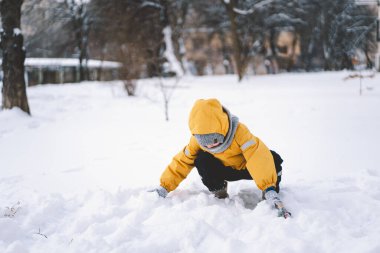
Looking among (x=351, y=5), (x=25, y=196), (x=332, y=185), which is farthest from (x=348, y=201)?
(x=351, y=5)

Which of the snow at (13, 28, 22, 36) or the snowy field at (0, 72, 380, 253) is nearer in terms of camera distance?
the snowy field at (0, 72, 380, 253)

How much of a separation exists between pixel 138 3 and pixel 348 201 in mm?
18609

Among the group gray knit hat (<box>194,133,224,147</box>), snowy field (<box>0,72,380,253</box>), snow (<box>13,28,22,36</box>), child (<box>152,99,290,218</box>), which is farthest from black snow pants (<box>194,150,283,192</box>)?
snow (<box>13,28,22,36</box>)

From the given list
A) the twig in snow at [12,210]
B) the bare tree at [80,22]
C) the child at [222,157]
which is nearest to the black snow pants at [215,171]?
the child at [222,157]

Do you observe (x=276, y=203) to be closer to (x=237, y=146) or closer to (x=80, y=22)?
(x=237, y=146)

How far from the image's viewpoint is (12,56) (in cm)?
687

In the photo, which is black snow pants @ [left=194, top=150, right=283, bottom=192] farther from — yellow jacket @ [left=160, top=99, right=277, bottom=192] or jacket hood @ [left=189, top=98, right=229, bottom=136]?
jacket hood @ [left=189, top=98, right=229, bottom=136]

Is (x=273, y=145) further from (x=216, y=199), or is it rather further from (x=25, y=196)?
(x=25, y=196)

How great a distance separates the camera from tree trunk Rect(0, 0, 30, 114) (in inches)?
266

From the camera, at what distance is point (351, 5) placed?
13.7 metres

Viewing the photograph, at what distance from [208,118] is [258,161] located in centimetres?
44

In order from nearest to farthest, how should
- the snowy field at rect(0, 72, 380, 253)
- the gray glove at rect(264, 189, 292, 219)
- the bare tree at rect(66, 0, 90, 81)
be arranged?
the snowy field at rect(0, 72, 380, 253) < the gray glove at rect(264, 189, 292, 219) < the bare tree at rect(66, 0, 90, 81)

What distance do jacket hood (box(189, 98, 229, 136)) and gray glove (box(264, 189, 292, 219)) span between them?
1.65 ft

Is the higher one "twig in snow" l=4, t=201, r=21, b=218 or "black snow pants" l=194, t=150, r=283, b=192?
"black snow pants" l=194, t=150, r=283, b=192
